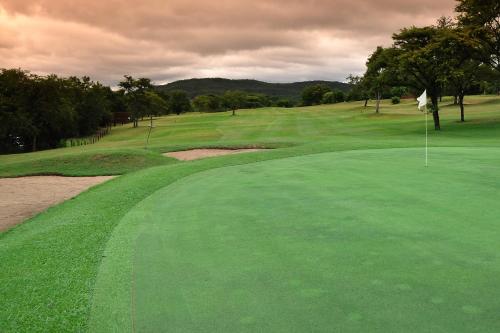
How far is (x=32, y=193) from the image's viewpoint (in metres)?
16.9

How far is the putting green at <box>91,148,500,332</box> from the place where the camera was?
4082mm

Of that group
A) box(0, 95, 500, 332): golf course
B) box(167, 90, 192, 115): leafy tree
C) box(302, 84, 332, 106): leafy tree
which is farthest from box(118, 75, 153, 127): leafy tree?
box(302, 84, 332, 106): leafy tree

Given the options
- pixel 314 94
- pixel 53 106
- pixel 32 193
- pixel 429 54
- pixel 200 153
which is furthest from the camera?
pixel 314 94

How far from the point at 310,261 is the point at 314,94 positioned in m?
166

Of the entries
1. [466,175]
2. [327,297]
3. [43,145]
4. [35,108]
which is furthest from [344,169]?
[43,145]

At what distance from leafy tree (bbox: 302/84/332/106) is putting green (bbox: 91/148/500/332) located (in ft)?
526

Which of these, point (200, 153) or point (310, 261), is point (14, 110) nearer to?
point (200, 153)

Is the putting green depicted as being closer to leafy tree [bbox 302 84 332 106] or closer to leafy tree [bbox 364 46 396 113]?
leafy tree [bbox 364 46 396 113]

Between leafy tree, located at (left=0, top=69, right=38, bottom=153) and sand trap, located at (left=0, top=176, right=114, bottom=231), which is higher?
leafy tree, located at (left=0, top=69, right=38, bottom=153)

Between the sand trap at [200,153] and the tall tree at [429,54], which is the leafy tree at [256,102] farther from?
the sand trap at [200,153]

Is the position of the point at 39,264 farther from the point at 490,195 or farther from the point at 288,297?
the point at 490,195

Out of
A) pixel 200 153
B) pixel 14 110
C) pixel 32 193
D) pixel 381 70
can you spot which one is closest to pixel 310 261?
pixel 32 193

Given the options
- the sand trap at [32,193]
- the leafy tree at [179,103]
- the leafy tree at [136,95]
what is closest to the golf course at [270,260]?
the sand trap at [32,193]

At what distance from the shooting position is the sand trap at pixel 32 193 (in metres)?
13.2
